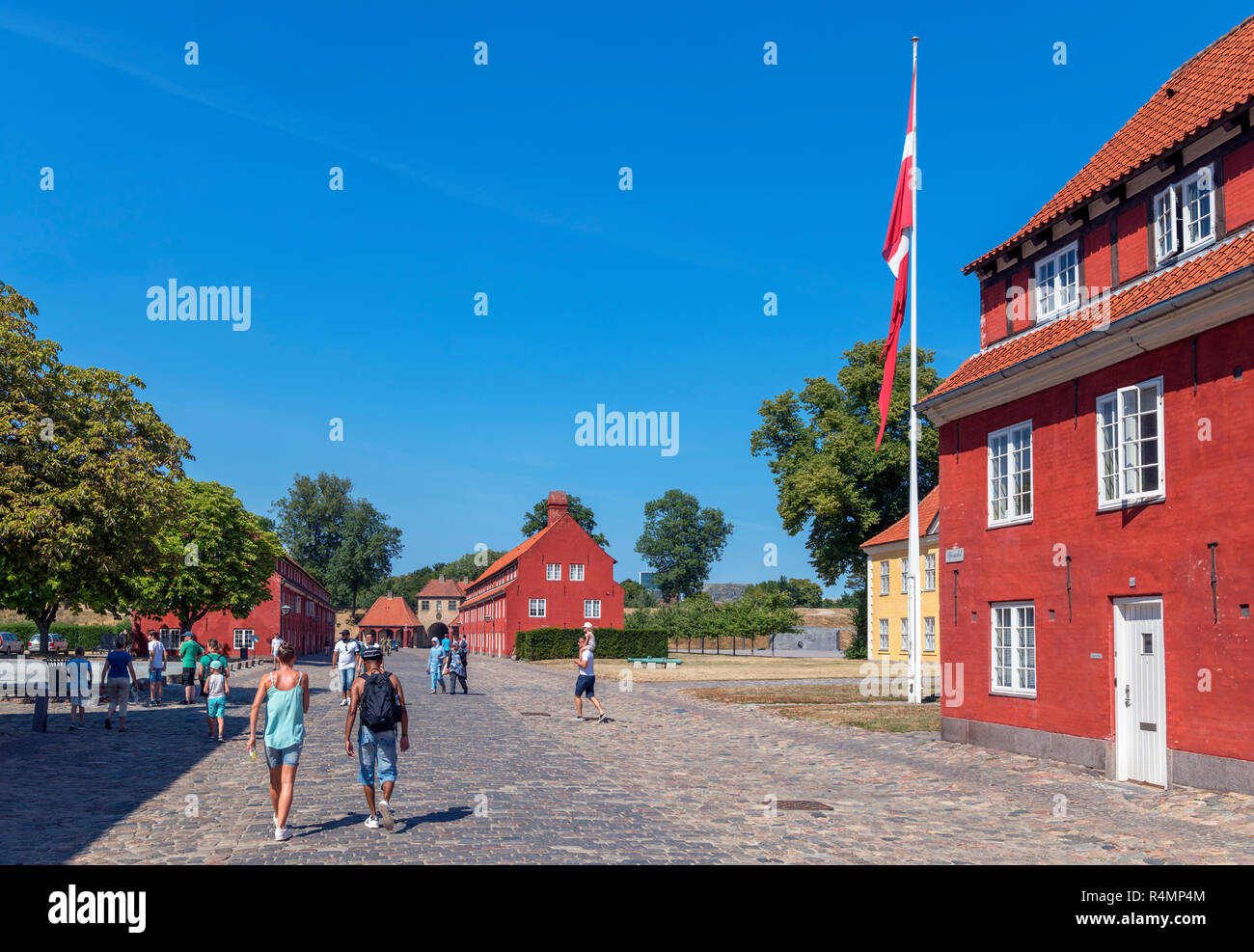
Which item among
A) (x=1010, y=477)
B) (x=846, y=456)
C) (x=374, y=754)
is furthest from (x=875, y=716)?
(x=846, y=456)

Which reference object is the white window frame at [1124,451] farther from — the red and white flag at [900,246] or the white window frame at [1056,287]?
the red and white flag at [900,246]

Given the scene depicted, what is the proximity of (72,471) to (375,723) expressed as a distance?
50.5ft

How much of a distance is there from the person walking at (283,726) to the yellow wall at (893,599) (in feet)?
104

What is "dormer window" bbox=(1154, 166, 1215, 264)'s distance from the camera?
14155mm

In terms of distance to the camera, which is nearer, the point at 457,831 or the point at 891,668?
the point at 457,831

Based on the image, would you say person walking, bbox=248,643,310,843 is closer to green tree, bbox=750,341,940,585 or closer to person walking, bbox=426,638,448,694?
person walking, bbox=426,638,448,694

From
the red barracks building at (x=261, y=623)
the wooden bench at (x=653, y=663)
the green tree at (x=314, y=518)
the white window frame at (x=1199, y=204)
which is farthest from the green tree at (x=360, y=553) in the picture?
the white window frame at (x=1199, y=204)

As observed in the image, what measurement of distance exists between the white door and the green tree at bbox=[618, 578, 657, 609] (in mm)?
135242

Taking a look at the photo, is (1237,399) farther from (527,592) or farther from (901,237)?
(527,592)

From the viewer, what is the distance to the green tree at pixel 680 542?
5463 inches

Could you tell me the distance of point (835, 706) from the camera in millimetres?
27172

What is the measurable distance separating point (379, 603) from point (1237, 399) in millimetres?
122278

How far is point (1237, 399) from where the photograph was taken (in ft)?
41.6
